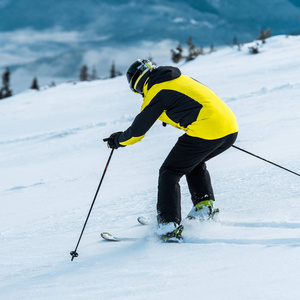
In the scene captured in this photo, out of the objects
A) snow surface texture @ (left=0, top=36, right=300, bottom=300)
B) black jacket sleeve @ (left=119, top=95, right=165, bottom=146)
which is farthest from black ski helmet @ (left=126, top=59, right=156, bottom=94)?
snow surface texture @ (left=0, top=36, right=300, bottom=300)

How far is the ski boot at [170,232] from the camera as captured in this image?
2881mm

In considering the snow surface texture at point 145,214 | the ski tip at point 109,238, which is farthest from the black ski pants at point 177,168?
the ski tip at point 109,238

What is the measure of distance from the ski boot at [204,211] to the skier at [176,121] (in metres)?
0.34

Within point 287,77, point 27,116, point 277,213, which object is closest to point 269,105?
point 287,77

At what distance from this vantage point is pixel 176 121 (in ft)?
9.89

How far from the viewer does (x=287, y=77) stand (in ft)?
34.7

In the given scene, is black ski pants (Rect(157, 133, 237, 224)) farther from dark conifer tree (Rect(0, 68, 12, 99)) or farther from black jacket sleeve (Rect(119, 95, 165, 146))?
dark conifer tree (Rect(0, 68, 12, 99))

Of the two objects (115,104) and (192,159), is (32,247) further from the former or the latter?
(115,104)

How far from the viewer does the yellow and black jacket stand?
2.87m

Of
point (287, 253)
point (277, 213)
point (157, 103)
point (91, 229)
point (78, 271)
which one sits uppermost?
point (157, 103)

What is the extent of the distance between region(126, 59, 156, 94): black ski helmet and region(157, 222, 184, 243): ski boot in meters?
1.13

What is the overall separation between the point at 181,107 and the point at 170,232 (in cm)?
99

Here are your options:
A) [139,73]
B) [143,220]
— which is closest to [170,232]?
[143,220]

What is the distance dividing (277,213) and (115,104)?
32.7 feet
